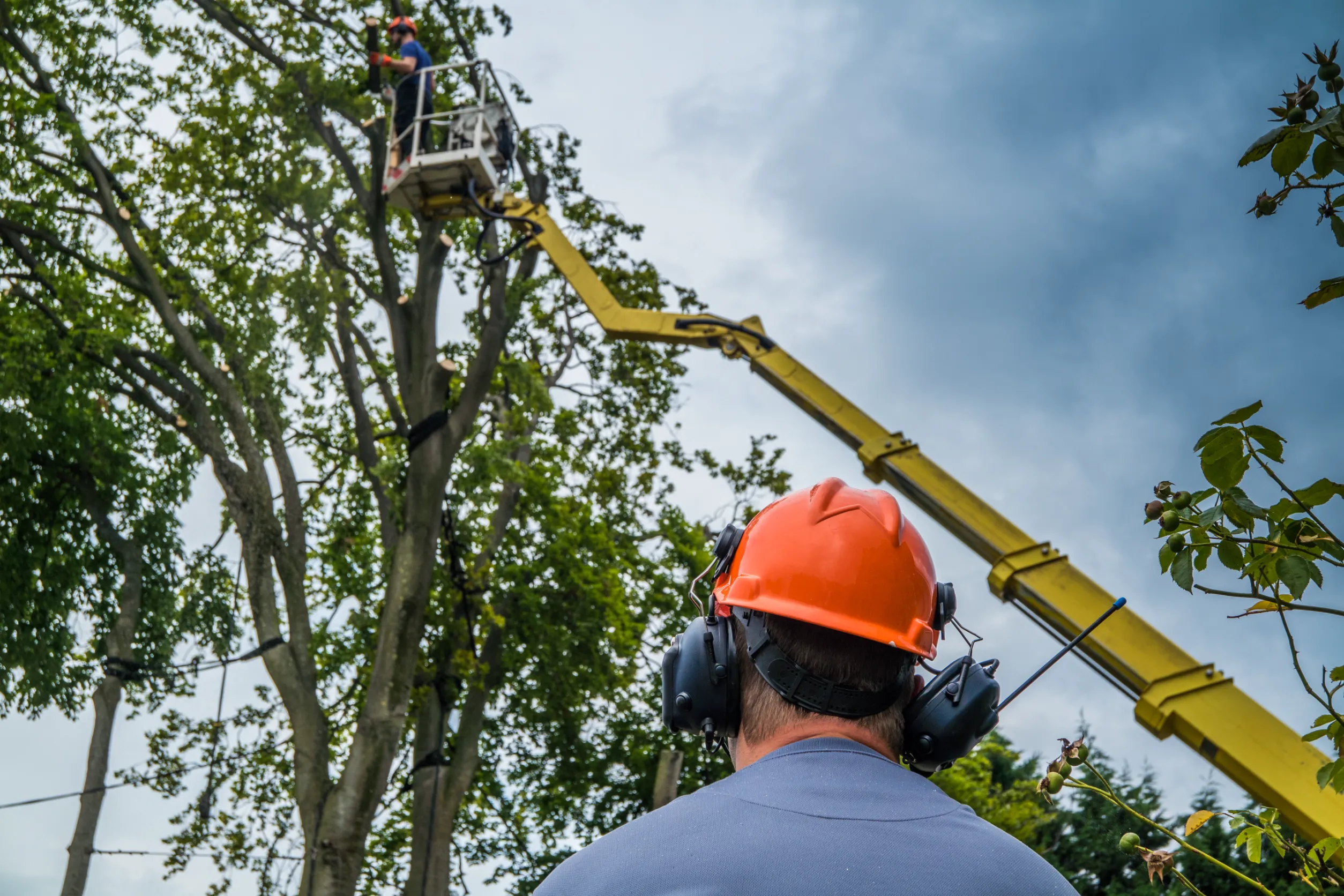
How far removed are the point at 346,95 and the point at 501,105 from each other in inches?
73.6

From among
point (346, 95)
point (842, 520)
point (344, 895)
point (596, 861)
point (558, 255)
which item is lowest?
point (596, 861)

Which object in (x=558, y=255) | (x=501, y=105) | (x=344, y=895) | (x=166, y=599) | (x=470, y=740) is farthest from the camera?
(x=166, y=599)

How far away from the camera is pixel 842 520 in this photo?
7.57ft

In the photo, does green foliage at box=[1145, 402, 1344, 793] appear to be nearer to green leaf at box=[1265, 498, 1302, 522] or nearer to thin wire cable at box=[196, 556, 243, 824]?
green leaf at box=[1265, 498, 1302, 522]

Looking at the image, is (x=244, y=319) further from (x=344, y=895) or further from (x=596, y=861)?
(x=596, y=861)

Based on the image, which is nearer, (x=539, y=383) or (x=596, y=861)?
(x=596, y=861)

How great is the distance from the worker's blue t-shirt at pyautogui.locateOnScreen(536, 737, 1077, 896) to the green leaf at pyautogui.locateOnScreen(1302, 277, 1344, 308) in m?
1.42

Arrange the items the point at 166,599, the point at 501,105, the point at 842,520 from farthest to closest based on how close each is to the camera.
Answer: the point at 166,599 < the point at 501,105 < the point at 842,520

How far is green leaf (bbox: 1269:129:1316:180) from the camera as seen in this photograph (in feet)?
7.82

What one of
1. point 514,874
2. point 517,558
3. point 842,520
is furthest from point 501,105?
point 514,874

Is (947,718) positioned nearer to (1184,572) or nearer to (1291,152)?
(1184,572)

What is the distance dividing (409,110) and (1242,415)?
11760mm

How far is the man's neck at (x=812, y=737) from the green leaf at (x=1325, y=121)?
4.46 feet

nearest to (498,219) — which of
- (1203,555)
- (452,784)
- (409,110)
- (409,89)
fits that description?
(409,110)
